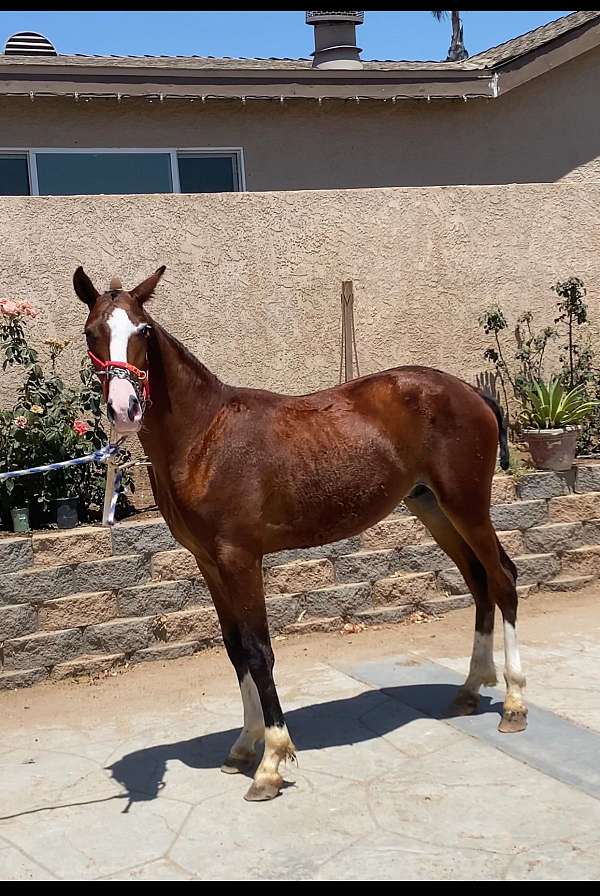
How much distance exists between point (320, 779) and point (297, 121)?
7.87 meters

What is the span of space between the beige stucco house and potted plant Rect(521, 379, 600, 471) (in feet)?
9.31

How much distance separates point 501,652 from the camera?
6516 millimetres

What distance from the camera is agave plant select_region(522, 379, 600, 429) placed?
8148 millimetres

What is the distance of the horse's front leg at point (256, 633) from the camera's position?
4.68 meters

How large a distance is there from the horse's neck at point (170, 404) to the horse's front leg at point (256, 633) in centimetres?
55

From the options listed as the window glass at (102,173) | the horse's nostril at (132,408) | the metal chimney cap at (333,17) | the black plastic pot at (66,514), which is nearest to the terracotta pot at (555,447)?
the black plastic pot at (66,514)

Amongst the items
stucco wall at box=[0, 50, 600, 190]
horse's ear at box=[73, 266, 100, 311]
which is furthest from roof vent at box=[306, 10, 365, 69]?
horse's ear at box=[73, 266, 100, 311]

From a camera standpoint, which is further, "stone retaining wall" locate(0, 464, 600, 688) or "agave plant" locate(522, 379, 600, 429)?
"agave plant" locate(522, 379, 600, 429)

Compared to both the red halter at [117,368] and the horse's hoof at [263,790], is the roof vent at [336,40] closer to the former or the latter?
the red halter at [117,368]

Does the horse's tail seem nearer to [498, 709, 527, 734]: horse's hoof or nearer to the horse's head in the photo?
[498, 709, 527, 734]: horse's hoof

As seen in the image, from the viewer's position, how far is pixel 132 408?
13.7 ft

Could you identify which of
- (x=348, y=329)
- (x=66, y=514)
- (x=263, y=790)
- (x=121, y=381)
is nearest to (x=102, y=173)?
(x=348, y=329)

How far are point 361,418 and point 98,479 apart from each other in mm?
2592

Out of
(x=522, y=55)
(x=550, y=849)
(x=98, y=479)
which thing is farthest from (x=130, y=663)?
(x=522, y=55)
